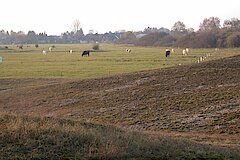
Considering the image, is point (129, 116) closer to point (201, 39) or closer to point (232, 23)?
point (201, 39)

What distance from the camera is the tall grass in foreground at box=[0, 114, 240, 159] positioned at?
877cm

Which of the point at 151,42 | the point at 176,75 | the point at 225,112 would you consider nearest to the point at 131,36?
the point at 151,42

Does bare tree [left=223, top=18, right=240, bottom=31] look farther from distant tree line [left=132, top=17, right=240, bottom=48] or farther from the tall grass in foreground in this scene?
the tall grass in foreground

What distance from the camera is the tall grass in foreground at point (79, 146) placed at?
8.77m

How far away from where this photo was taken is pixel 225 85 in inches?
1051

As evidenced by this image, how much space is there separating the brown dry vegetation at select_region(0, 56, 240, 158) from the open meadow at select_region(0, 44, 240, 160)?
0.14 ft

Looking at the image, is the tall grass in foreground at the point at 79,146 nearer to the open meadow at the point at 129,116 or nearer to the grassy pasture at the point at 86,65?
the open meadow at the point at 129,116

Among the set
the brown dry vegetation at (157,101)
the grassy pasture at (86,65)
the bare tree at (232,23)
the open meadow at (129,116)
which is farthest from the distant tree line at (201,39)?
the brown dry vegetation at (157,101)

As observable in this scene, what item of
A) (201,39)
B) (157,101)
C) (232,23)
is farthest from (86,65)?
(232,23)

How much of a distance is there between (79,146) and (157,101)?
16331mm

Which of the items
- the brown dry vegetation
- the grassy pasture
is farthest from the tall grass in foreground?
the grassy pasture

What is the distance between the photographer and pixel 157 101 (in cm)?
2525

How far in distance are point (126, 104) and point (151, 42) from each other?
132265mm

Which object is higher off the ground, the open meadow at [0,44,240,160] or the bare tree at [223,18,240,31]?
the bare tree at [223,18,240,31]
